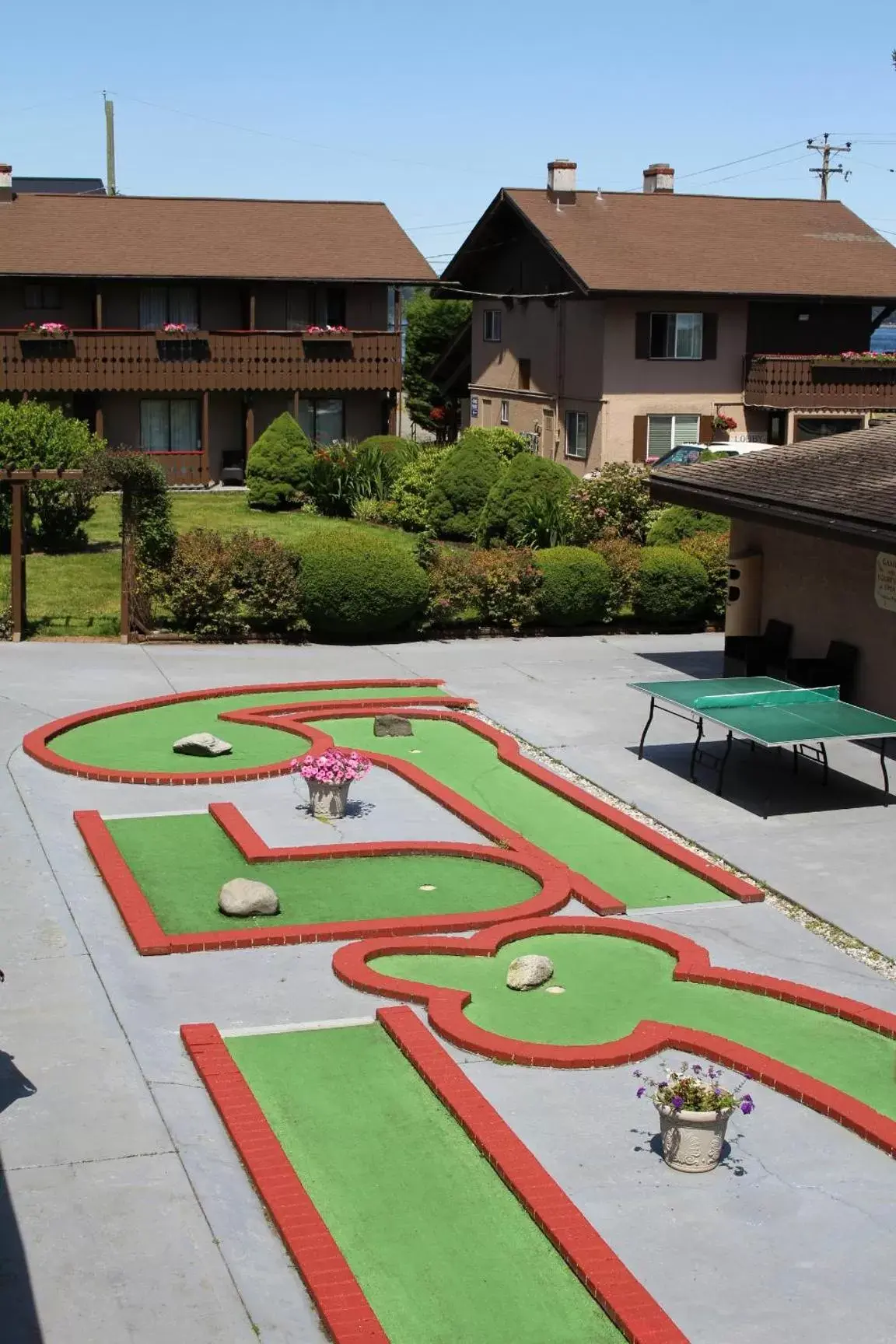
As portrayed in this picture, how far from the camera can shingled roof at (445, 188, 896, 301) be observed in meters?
41.2

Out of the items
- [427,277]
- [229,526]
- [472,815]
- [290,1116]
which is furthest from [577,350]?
[290,1116]

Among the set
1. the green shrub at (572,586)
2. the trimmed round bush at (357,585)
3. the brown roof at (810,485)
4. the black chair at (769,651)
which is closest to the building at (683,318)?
the green shrub at (572,586)

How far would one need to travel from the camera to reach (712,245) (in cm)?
4341

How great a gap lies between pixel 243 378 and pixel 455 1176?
3611cm

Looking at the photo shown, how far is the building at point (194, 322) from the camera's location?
42.8m

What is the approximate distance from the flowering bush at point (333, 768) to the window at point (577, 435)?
2666 centimetres

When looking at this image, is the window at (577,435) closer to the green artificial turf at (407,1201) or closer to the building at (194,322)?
the building at (194,322)

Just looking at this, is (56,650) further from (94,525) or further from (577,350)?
(577,350)

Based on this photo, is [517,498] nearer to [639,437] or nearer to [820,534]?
[639,437]

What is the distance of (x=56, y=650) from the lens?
25.2m

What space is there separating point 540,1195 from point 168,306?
38903 millimetres

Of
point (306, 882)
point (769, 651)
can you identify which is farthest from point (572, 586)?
point (306, 882)

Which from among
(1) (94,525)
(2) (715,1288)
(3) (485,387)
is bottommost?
(2) (715,1288)

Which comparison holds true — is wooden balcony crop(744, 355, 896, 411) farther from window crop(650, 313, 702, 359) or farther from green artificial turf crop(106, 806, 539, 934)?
green artificial turf crop(106, 806, 539, 934)
